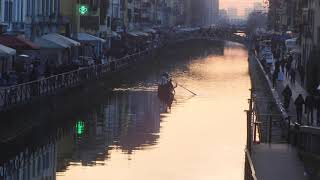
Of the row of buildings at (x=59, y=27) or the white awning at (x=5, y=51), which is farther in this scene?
the row of buildings at (x=59, y=27)

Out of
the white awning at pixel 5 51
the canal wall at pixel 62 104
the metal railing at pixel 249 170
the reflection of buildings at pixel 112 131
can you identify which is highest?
the white awning at pixel 5 51

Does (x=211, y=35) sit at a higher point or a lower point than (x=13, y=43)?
lower

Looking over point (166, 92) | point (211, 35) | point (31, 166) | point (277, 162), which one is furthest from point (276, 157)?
point (211, 35)

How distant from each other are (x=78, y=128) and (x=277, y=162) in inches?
707

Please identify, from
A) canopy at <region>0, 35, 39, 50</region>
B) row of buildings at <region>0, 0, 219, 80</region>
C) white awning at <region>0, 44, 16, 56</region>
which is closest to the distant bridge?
row of buildings at <region>0, 0, 219, 80</region>

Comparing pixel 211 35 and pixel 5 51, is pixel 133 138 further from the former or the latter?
pixel 211 35

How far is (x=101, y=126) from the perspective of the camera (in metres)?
45.6

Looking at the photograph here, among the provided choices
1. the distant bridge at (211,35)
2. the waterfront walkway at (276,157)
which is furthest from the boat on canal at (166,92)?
the distant bridge at (211,35)

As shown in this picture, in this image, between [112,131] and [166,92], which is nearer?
[112,131]

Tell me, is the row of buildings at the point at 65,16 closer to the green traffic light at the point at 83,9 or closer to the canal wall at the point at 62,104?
the green traffic light at the point at 83,9

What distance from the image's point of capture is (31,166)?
32.6 metres

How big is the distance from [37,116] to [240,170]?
11.8 metres

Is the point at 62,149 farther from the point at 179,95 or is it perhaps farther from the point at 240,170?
the point at 179,95

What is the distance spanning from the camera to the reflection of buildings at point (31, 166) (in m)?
30.7
